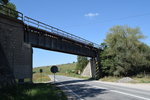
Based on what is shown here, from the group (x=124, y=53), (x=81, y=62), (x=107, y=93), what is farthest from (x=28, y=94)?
(x=81, y=62)

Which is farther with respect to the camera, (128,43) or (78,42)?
(128,43)

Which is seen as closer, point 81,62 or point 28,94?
point 28,94

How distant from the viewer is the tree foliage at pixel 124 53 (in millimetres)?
32250

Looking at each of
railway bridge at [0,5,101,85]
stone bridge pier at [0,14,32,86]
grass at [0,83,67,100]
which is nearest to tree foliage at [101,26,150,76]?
railway bridge at [0,5,101,85]

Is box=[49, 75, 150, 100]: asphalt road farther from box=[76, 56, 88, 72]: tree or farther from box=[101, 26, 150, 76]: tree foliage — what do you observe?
box=[76, 56, 88, 72]: tree

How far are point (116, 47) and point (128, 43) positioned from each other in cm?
256

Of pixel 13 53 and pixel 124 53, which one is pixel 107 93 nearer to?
pixel 13 53

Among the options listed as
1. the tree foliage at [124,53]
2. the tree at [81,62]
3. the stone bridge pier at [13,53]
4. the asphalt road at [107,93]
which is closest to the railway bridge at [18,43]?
the stone bridge pier at [13,53]

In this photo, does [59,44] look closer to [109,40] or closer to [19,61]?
[19,61]

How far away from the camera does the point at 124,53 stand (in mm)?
32938

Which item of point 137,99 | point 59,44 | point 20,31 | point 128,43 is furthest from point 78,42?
point 137,99

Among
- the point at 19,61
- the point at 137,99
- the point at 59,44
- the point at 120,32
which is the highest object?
the point at 120,32

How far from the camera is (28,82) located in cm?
1845

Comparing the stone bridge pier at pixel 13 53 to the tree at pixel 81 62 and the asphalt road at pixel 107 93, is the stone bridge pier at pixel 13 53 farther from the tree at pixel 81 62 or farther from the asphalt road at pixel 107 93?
the tree at pixel 81 62
